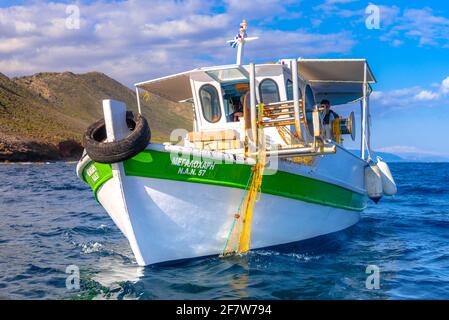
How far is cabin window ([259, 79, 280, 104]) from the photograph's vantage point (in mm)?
10914

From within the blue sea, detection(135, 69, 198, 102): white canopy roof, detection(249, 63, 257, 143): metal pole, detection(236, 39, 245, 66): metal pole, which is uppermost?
detection(236, 39, 245, 66): metal pole

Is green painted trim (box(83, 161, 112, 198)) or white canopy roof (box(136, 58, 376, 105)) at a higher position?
white canopy roof (box(136, 58, 376, 105))

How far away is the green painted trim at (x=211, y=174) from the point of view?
8515 mm

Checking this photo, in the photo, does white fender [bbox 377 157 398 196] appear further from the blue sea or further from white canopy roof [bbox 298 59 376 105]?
white canopy roof [bbox 298 59 376 105]

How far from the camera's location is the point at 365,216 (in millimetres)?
17703

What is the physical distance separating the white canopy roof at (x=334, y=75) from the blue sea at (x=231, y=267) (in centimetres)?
379

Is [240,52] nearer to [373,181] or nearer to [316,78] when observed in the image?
[316,78]

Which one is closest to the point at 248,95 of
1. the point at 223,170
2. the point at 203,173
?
the point at 223,170

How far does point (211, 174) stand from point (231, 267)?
1639mm

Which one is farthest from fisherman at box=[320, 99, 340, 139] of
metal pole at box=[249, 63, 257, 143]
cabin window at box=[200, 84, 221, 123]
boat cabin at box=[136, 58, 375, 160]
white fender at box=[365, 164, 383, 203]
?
metal pole at box=[249, 63, 257, 143]

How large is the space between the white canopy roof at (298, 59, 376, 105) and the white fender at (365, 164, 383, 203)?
221 cm

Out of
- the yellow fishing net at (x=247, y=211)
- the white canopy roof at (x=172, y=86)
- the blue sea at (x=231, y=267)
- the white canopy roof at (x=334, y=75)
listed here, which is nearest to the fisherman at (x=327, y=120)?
the white canopy roof at (x=334, y=75)

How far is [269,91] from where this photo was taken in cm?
1098

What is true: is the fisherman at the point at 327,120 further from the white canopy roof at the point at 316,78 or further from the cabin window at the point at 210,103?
the cabin window at the point at 210,103
